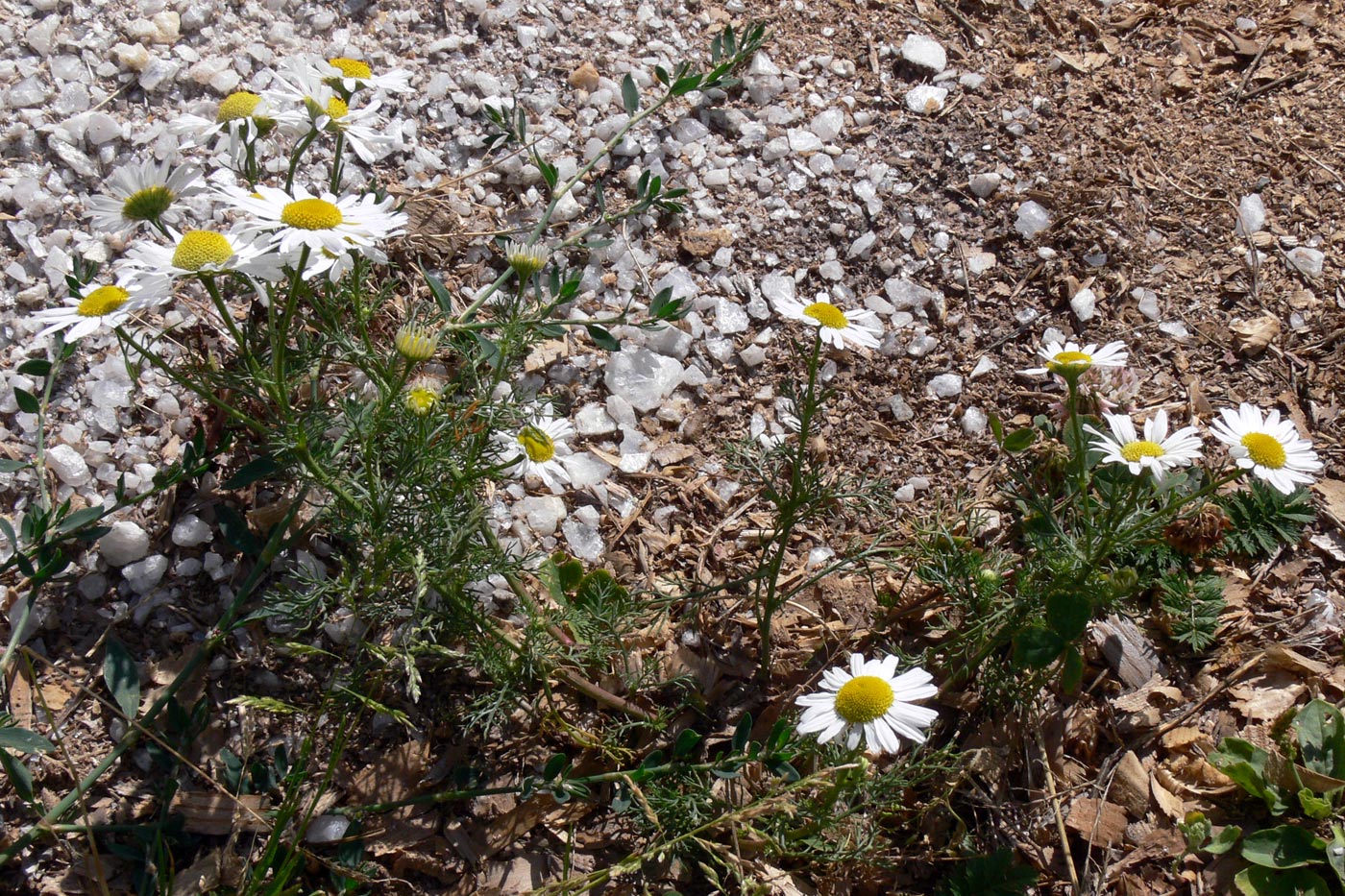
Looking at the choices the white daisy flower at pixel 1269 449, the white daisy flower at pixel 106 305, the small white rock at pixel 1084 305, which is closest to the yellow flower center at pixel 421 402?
the white daisy flower at pixel 106 305

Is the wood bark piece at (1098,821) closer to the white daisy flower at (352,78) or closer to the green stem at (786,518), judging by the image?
the green stem at (786,518)

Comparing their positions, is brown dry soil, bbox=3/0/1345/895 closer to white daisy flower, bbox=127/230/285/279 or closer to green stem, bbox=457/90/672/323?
green stem, bbox=457/90/672/323

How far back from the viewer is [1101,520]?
6.24ft

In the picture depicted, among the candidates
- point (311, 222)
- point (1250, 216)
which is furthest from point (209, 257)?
point (1250, 216)

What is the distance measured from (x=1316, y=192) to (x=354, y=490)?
255 cm

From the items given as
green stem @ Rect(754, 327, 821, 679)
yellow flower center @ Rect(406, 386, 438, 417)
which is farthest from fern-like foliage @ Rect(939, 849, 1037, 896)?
yellow flower center @ Rect(406, 386, 438, 417)

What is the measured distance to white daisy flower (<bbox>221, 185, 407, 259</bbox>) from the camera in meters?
1.45

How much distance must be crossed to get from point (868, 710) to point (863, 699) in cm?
2

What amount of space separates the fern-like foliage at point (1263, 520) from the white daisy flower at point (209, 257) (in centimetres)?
195

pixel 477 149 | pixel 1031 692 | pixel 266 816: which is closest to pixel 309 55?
pixel 477 149

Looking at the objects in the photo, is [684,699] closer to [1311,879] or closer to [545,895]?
[545,895]

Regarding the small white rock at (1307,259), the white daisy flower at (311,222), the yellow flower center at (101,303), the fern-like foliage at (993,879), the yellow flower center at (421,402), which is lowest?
the fern-like foliage at (993,879)

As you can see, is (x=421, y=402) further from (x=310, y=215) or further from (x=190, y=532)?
(x=190, y=532)

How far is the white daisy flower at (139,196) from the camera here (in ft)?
5.51
